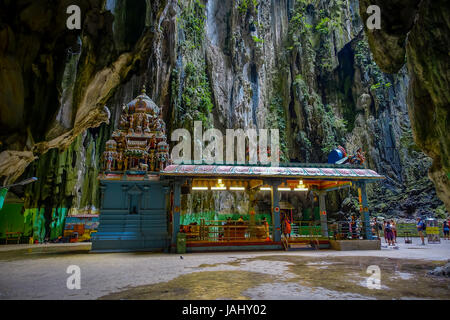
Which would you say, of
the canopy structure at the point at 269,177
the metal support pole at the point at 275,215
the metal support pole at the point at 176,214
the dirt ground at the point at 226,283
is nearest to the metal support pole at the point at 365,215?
the canopy structure at the point at 269,177

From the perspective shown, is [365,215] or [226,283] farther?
[365,215]

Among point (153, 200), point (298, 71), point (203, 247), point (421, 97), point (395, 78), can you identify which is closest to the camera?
point (421, 97)

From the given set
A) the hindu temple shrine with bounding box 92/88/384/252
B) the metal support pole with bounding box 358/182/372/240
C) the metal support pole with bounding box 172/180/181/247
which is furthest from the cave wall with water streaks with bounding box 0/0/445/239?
the metal support pole with bounding box 358/182/372/240

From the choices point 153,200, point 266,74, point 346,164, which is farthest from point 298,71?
point 153,200

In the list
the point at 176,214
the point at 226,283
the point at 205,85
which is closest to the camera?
the point at 226,283

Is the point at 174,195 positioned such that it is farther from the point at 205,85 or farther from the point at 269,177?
the point at 205,85

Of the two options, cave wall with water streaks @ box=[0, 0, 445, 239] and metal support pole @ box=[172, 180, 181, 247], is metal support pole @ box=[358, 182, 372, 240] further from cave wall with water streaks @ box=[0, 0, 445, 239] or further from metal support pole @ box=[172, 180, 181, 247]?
cave wall with water streaks @ box=[0, 0, 445, 239]

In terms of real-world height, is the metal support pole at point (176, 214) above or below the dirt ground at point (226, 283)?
above

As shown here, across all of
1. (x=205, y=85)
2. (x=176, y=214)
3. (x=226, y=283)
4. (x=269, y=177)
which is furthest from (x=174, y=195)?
(x=205, y=85)

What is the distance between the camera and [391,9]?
831 centimetres

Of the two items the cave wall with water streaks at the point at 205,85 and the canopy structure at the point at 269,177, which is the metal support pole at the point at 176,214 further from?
the cave wall with water streaks at the point at 205,85

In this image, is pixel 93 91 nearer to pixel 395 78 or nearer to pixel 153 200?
pixel 153 200

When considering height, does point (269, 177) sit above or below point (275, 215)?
above

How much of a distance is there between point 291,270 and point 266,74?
35723 millimetres
